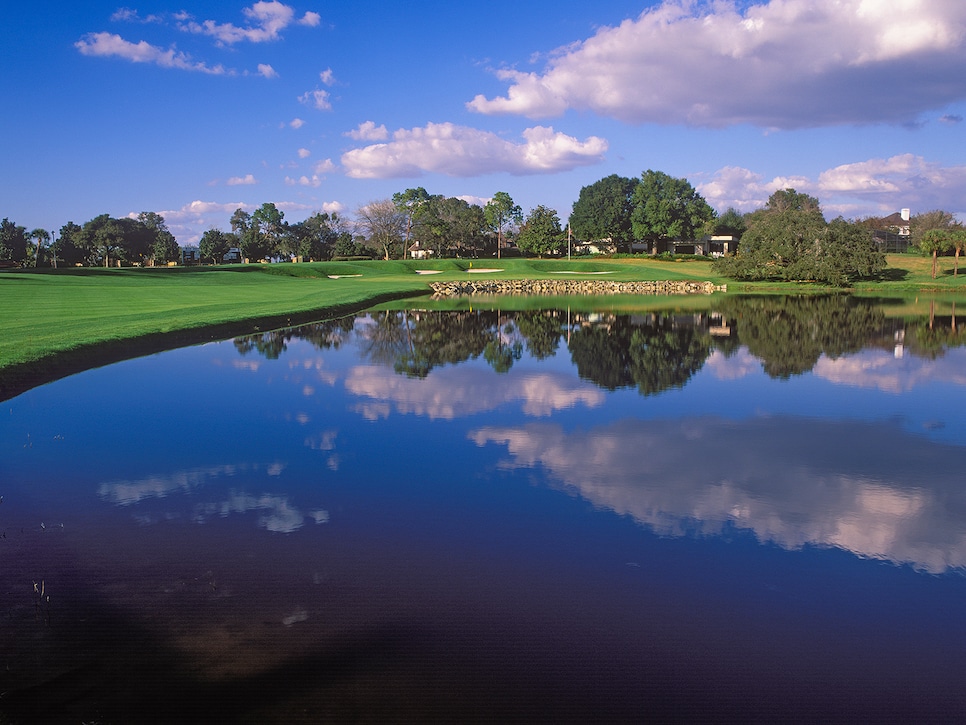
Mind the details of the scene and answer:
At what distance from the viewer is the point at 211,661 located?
4.96 m

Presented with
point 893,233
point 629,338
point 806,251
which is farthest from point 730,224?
point 629,338

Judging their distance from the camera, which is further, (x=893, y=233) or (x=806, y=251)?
(x=893, y=233)

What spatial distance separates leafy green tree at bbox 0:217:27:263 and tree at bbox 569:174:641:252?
80.9 m

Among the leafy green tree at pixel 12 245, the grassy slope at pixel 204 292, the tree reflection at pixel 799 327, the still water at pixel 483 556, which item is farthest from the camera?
the leafy green tree at pixel 12 245

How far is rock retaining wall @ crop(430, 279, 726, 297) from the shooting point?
181 feet

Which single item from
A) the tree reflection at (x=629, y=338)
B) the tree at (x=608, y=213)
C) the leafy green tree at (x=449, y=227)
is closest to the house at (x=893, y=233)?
the tree at (x=608, y=213)

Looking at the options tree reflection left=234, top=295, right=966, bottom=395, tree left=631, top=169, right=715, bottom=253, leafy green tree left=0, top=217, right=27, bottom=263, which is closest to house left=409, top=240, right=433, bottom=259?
tree left=631, top=169, right=715, bottom=253

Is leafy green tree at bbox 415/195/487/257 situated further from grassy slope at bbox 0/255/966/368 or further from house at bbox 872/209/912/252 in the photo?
house at bbox 872/209/912/252

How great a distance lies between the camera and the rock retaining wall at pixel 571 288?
5525 cm

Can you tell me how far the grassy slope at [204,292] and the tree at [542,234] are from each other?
58.8ft

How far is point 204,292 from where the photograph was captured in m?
46.2

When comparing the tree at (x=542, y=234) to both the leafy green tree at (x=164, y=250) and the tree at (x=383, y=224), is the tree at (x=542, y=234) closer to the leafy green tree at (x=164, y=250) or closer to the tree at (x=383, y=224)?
the tree at (x=383, y=224)

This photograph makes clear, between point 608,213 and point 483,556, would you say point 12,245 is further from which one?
point 483,556

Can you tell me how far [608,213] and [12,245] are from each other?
85667 millimetres
